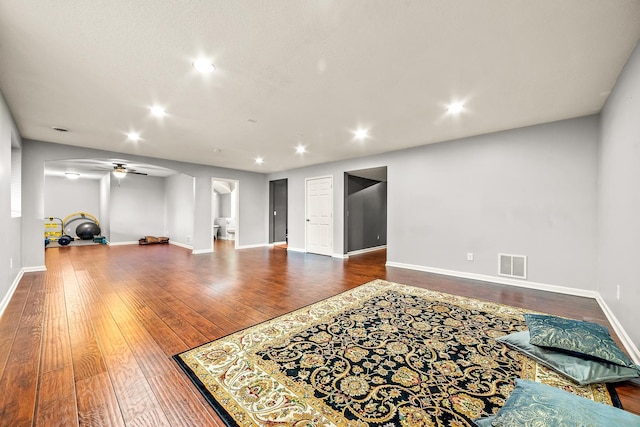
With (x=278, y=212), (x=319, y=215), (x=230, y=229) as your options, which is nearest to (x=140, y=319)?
(x=319, y=215)

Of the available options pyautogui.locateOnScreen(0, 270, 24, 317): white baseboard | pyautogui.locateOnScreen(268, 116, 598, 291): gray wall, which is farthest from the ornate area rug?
pyautogui.locateOnScreen(0, 270, 24, 317): white baseboard

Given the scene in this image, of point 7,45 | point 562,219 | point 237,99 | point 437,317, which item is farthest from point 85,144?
point 562,219

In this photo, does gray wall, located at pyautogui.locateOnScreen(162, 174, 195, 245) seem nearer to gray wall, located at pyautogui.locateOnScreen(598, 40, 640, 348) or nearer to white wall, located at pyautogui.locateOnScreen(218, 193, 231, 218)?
white wall, located at pyautogui.locateOnScreen(218, 193, 231, 218)

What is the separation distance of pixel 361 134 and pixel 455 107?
1.48m

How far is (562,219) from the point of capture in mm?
3623

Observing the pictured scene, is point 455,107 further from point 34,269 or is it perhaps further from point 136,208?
point 136,208

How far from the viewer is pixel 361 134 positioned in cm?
431

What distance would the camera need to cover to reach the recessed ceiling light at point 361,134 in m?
4.14

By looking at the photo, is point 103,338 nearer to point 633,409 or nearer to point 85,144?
point 633,409

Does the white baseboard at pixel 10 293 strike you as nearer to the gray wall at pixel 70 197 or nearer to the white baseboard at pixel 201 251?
the white baseboard at pixel 201 251

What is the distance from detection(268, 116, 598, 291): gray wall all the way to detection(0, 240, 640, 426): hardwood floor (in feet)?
1.61

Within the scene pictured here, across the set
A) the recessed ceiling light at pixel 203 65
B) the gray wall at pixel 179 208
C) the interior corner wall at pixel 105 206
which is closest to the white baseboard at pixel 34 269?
the gray wall at pixel 179 208

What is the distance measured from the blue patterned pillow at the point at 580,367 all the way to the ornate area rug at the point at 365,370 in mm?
57

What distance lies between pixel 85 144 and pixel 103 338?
443cm
